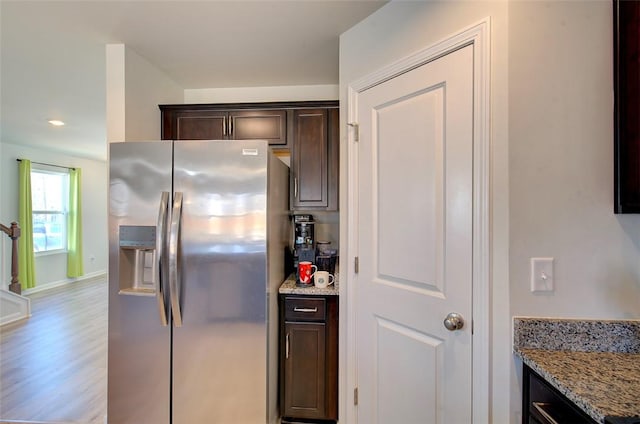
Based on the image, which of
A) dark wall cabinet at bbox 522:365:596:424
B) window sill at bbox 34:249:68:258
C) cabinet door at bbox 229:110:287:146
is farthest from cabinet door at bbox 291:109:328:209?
window sill at bbox 34:249:68:258

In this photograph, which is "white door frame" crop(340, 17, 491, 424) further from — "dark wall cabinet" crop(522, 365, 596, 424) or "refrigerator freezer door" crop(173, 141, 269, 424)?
"refrigerator freezer door" crop(173, 141, 269, 424)

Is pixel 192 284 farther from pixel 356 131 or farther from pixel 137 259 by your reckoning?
pixel 356 131

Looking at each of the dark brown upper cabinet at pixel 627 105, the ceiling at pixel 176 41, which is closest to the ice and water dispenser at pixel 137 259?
the ceiling at pixel 176 41

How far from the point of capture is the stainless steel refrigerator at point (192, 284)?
160 cm

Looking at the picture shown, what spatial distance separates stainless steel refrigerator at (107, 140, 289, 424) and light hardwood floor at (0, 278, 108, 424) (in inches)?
26.7

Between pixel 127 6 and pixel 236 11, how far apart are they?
58 centimetres

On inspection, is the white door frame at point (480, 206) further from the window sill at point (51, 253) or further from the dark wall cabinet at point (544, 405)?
the window sill at point (51, 253)

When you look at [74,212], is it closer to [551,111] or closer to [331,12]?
[331,12]

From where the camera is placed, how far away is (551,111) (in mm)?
1000

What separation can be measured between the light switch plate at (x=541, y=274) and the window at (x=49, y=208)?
677cm

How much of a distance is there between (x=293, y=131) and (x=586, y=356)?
6.57 feet

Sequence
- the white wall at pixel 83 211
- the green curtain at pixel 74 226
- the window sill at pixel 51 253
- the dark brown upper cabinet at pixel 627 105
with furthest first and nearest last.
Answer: the green curtain at pixel 74 226
the window sill at pixel 51 253
the white wall at pixel 83 211
the dark brown upper cabinet at pixel 627 105

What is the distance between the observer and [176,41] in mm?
1829

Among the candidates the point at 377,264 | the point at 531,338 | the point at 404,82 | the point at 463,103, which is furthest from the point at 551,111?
the point at 377,264
